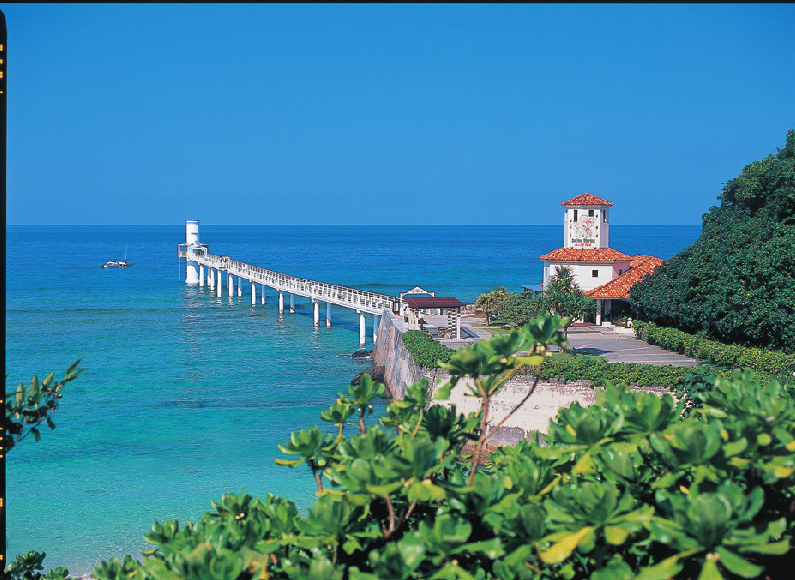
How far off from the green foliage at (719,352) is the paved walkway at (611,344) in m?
0.28

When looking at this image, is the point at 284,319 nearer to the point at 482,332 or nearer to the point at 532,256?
the point at 482,332

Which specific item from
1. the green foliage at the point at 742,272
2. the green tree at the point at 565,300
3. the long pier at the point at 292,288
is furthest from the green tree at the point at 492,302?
the green foliage at the point at 742,272

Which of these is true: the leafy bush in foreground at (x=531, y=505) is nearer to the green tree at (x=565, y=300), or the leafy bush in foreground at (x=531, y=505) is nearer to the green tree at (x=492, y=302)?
the green tree at (x=565, y=300)

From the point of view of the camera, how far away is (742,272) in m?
23.6

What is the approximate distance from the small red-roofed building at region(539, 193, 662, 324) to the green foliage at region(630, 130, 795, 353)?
2161 millimetres

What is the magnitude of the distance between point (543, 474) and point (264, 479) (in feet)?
53.2

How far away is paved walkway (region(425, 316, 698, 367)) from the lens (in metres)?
25.5

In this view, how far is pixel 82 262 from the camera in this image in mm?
116062

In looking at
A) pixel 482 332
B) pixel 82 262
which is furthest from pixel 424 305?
pixel 82 262

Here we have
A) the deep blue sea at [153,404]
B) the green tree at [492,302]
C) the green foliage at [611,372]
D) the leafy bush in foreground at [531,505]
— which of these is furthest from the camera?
the green tree at [492,302]

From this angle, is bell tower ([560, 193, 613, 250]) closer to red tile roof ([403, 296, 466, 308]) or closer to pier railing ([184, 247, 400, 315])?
red tile roof ([403, 296, 466, 308])

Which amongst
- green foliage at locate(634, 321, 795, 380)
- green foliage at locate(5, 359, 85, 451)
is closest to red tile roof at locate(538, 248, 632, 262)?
green foliage at locate(634, 321, 795, 380)

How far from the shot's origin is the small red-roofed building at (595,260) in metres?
33.3

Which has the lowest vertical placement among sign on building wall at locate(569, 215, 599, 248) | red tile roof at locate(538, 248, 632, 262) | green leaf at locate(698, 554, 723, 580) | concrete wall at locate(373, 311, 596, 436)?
concrete wall at locate(373, 311, 596, 436)
